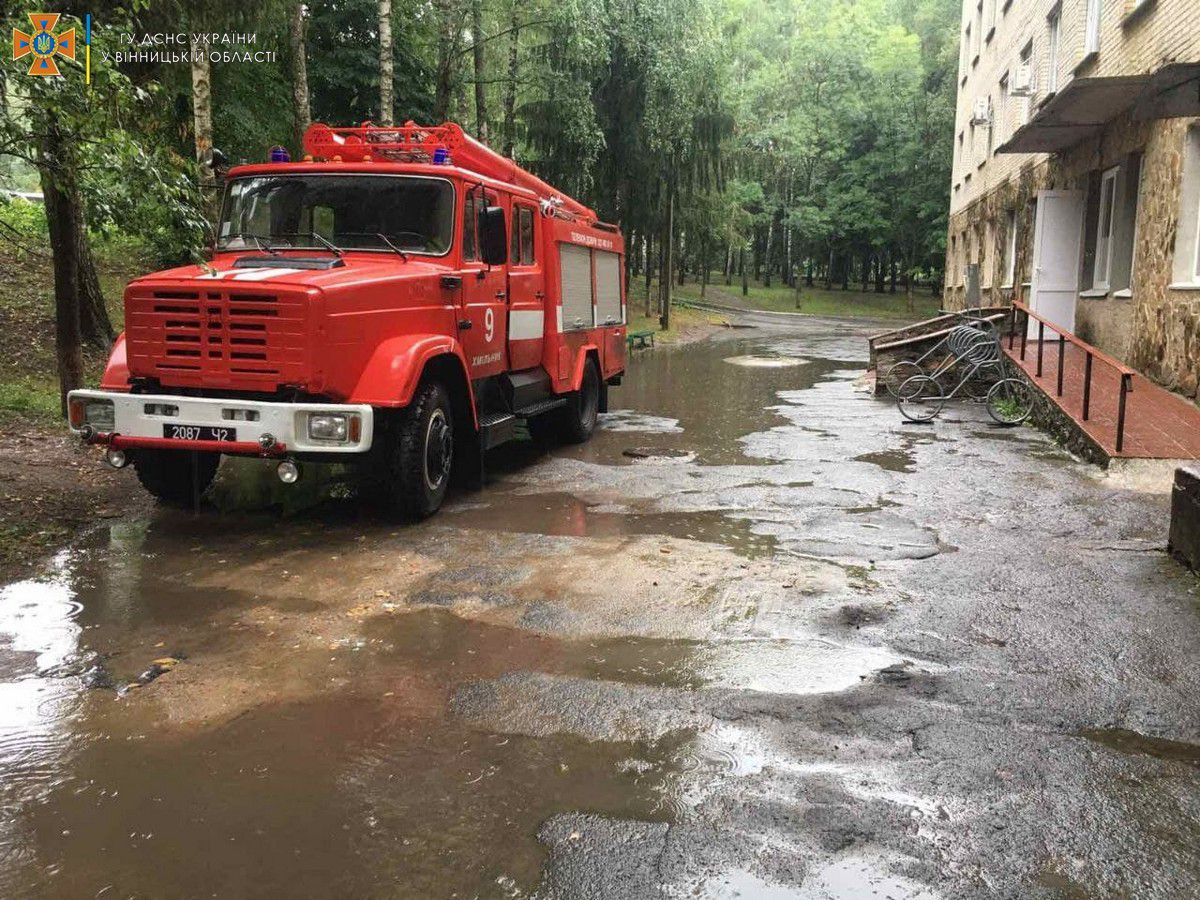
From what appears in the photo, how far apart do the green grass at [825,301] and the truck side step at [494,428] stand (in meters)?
39.2

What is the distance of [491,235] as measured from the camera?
8.13 meters

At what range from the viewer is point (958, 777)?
11.4ft

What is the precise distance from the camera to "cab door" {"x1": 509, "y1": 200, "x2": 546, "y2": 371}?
9031 mm

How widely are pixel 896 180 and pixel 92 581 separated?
49.3 metres

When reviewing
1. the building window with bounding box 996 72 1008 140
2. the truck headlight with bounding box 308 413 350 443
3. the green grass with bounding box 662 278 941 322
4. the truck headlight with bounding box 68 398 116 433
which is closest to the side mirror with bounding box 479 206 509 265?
the truck headlight with bounding box 308 413 350 443

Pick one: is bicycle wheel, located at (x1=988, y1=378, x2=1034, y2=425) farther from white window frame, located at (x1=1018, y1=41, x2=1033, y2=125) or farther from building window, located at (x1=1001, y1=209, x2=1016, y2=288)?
white window frame, located at (x1=1018, y1=41, x2=1033, y2=125)

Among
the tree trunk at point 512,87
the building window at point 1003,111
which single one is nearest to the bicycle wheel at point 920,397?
the tree trunk at point 512,87

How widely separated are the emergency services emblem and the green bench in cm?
1931

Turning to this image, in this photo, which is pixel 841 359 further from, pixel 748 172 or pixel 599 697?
pixel 599 697

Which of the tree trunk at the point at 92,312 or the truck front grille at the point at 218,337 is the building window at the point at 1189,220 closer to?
the truck front grille at the point at 218,337

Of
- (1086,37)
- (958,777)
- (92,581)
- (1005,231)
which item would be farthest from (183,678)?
(1005,231)

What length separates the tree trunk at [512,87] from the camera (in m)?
21.6

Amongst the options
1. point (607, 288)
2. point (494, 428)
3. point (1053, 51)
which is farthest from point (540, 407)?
point (1053, 51)

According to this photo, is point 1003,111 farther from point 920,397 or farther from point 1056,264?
point 920,397
